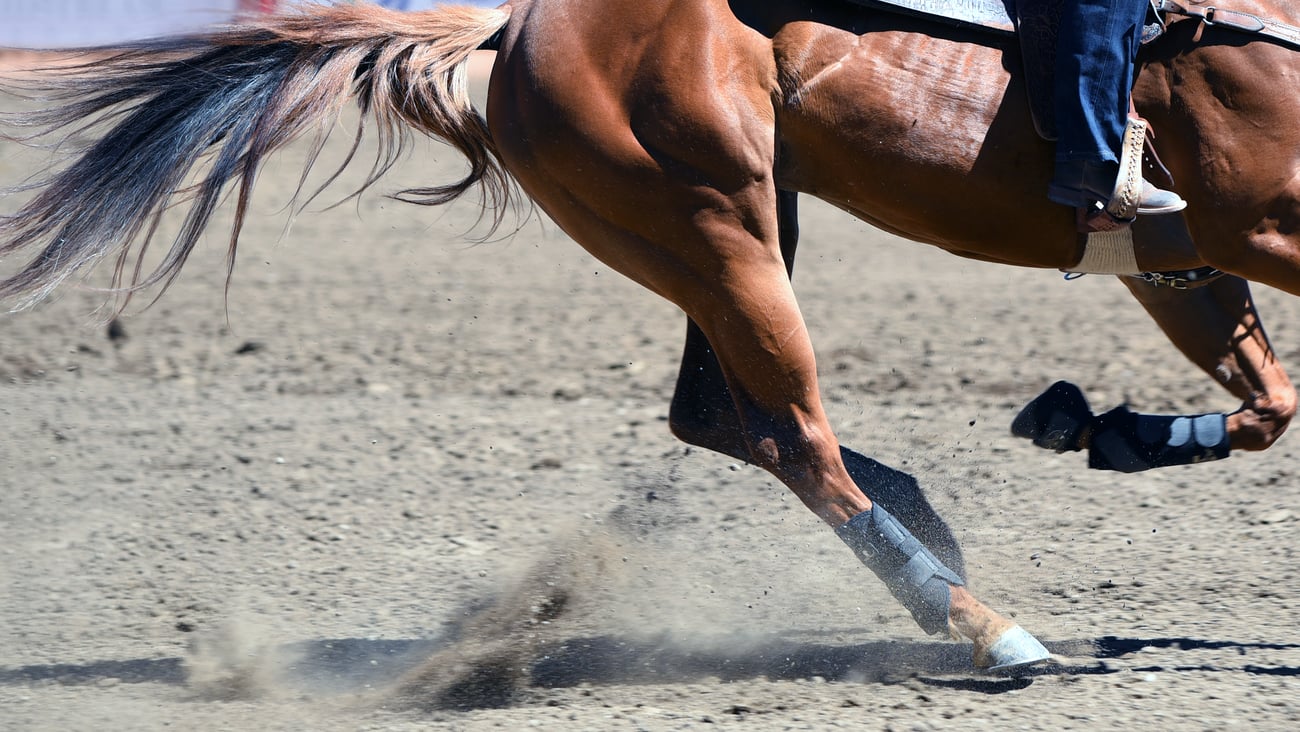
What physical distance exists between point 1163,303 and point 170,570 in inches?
121

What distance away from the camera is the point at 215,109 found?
11.2 ft

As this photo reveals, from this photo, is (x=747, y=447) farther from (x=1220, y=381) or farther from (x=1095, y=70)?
(x=1220, y=381)

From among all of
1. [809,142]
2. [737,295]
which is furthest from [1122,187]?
[737,295]

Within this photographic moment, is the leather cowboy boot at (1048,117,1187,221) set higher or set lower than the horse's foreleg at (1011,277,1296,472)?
higher

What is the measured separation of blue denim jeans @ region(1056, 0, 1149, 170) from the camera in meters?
2.97

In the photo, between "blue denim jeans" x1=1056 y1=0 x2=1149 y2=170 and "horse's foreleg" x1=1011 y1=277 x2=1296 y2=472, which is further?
"horse's foreleg" x1=1011 y1=277 x2=1296 y2=472

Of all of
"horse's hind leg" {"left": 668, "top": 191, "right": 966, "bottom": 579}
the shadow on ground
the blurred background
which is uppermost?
the blurred background

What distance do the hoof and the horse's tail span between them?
5.86ft

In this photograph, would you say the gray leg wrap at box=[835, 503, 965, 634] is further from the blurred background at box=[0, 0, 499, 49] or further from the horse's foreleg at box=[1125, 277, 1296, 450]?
the blurred background at box=[0, 0, 499, 49]

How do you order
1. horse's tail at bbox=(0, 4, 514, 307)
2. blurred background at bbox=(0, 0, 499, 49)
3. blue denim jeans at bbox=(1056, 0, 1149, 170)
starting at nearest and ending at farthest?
blue denim jeans at bbox=(1056, 0, 1149, 170), horse's tail at bbox=(0, 4, 514, 307), blurred background at bbox=(0, 0, 499, 49)

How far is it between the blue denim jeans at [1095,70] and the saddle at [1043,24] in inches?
1.4

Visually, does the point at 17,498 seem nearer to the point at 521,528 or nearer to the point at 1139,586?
the point at 521,528

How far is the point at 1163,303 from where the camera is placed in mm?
3742

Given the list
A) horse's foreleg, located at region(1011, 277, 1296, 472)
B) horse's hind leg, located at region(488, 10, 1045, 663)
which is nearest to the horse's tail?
horse's hind leg, located at region(488, 10, 1045, 663)
